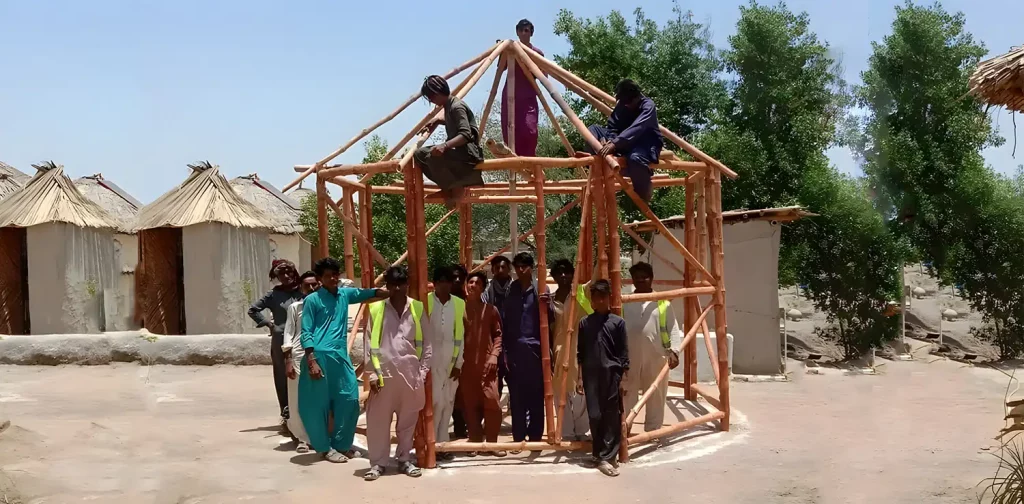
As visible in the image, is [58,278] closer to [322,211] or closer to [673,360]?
[322,211]

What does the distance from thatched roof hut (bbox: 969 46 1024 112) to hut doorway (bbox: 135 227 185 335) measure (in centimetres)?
1451

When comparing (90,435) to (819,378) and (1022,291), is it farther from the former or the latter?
(1022,291)

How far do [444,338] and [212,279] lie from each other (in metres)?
10.5

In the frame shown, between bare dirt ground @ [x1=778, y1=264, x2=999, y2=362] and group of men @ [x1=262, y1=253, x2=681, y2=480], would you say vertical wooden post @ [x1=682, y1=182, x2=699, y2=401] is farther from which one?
bare dirt ground @ [x1=778, y1=264, x2=999, y2=362]

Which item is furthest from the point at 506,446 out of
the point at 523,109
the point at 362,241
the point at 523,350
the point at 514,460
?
the point at 523,109

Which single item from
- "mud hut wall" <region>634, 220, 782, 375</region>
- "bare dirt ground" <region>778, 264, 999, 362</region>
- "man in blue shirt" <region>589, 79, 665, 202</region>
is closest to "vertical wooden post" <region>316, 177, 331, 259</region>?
"man in blue shirt" <region>589, 79, 665, 202</region>

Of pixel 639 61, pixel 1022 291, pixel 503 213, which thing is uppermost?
pixel 639 61

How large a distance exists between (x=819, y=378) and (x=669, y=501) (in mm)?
6668

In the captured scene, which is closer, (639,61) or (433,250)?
(639,61)

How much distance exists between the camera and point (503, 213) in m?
20.5

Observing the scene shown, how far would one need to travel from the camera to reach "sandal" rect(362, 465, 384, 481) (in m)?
6.13

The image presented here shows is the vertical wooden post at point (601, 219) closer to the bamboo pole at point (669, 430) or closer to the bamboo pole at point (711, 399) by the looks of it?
the bamboo pole at point (669, 430)

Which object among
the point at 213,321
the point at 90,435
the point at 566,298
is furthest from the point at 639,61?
the point at 90,435

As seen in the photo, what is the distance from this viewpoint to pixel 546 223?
24.6 ft
